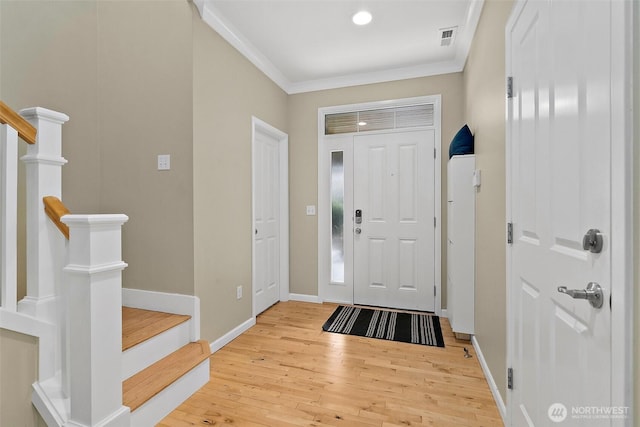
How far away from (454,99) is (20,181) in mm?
3844

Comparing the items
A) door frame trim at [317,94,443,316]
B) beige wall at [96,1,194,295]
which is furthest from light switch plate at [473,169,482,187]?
beige wall at [96,1,194,295]

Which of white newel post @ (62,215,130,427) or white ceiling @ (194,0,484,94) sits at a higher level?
white ceiling @ (194,0,484,94)

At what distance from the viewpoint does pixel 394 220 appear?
3.46 meters

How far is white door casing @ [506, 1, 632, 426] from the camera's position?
0.74 metres

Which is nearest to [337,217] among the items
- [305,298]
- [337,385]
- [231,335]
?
[305,298]

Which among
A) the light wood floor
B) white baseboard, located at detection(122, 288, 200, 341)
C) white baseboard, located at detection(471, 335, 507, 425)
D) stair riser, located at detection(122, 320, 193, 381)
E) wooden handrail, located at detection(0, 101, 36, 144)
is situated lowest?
the light wood floor

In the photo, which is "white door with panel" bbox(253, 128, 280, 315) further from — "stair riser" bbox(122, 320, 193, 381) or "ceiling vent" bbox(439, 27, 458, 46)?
"ceiling vent" bbox(439, 27, 458, 46)

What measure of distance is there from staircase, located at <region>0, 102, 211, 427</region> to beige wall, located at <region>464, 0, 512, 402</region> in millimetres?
1977

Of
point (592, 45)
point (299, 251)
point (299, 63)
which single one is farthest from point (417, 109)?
point (592, 45)

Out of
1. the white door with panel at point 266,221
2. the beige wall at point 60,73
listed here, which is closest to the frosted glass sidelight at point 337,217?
the white door with panel at point 266,221

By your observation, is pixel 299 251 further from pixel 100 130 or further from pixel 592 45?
pixel 592 45

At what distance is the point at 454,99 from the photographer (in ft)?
10.7
